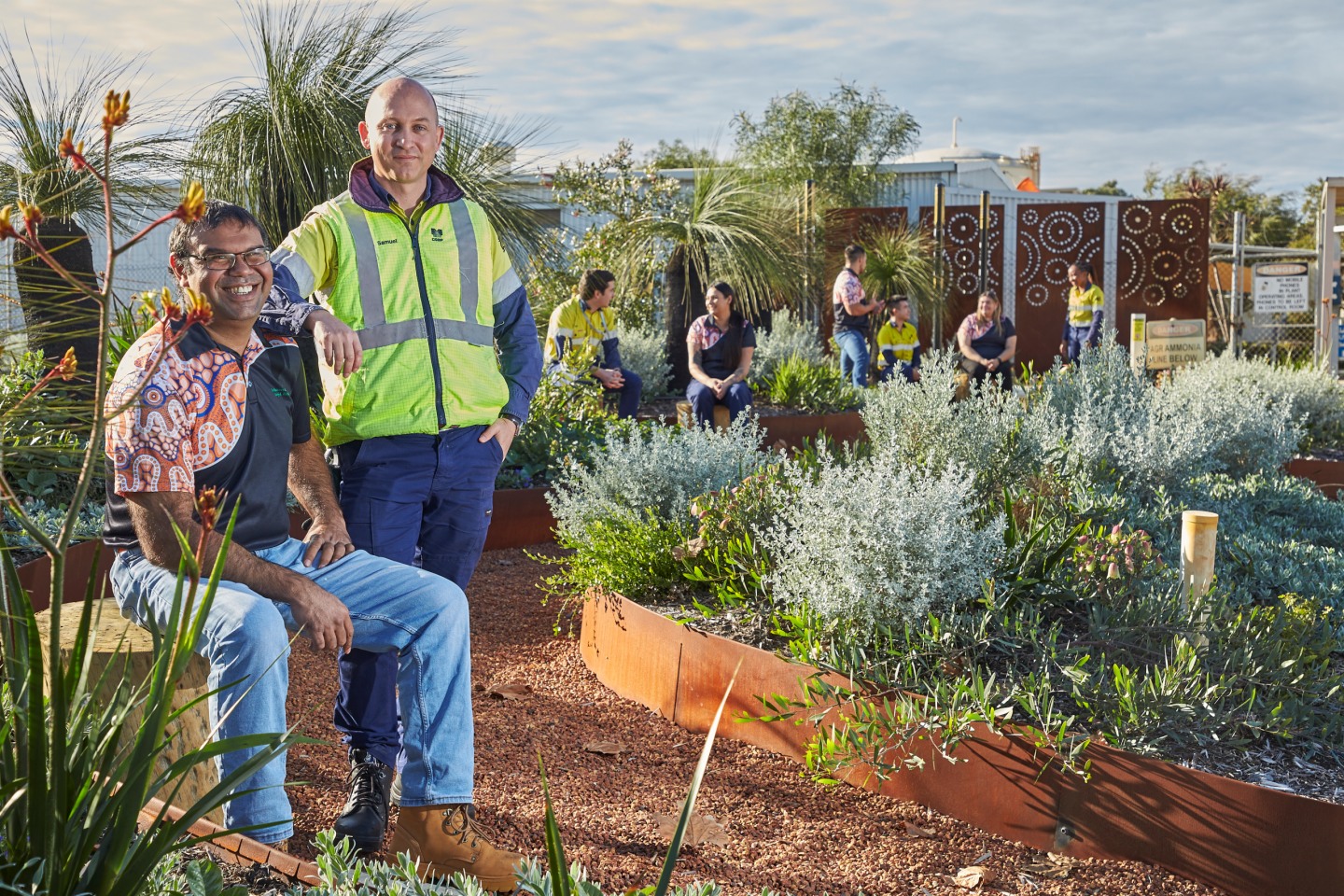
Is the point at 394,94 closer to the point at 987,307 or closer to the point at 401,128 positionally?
the point at 401,128

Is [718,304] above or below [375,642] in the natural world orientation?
above

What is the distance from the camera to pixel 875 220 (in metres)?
18.2

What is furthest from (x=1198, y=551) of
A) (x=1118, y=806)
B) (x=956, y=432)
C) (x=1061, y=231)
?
(x=1061, y=231)

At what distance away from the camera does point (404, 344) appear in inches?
130

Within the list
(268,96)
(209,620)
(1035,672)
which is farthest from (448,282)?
(268,96)

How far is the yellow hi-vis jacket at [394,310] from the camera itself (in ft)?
10.7

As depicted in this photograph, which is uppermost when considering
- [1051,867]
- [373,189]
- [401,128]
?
[401,128]

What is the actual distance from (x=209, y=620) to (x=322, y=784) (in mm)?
1027

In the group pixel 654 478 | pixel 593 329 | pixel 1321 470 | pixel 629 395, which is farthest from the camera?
pixel 629 395

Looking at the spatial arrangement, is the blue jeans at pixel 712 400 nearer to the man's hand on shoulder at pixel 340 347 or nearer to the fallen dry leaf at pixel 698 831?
the fallen dry leaf at pixel 698 831

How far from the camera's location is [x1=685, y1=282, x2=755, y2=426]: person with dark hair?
945cm

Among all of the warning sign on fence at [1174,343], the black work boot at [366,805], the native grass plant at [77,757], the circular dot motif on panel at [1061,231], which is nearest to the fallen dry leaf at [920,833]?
the black work boot at [366,805]

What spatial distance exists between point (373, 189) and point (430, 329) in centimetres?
42

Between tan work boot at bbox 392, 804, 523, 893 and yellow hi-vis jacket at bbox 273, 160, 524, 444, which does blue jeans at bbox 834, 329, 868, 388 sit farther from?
tan work boot at bbox 392, 804, 523, 893
